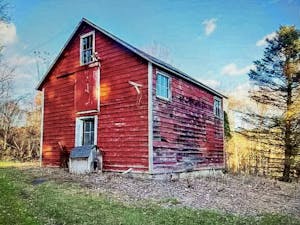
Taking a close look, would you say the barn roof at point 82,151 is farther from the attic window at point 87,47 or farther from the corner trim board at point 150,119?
the attic window at point 87,47

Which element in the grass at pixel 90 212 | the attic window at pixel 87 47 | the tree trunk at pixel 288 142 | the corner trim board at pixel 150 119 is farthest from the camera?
the tree trunk at pixel 288 142

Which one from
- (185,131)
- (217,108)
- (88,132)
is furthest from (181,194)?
(217,108)

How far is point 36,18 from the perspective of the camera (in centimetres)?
3105

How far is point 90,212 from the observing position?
25.6ft

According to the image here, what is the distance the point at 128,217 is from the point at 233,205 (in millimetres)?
4449

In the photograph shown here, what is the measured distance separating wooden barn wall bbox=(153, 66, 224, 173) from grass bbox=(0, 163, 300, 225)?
4.74 meters

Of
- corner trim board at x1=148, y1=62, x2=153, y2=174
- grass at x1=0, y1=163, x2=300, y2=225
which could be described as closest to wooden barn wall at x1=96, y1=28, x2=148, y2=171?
corner trim board at x1=148, y1=62, x2=153, y2=174

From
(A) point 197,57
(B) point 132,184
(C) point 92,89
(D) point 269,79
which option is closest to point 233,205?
(B) point 132,184

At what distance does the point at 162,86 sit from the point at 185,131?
117 inches

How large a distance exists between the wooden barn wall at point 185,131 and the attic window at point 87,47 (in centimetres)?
473

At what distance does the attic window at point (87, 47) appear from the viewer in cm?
1741

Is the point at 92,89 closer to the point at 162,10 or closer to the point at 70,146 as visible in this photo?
the point at 70,146

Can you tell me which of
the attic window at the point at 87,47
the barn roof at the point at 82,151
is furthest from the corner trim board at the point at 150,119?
the attic window at the point at 87,47

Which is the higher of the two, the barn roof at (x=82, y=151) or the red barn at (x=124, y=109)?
the red barn at (x=124, y=109)
